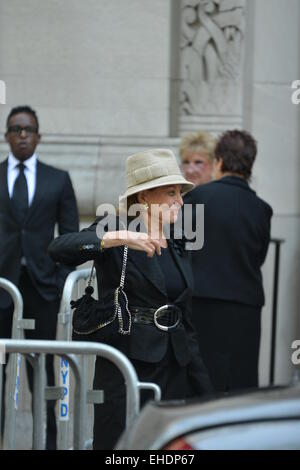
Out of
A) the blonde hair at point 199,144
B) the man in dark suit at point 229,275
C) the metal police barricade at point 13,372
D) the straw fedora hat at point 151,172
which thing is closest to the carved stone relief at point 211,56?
the blonde hair at point 199,144

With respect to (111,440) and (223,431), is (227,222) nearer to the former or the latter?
(111,440)

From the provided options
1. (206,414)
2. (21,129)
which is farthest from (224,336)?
(206,414)

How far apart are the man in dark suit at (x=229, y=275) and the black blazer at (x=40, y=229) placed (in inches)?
40.9

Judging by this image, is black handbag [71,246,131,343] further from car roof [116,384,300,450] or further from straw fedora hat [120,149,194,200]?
car roof [116,384,300,450]

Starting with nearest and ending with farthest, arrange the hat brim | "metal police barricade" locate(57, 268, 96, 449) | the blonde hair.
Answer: the hat brim → "metal police barricade" locate(57, 268, 96, 449) → the blonde hair

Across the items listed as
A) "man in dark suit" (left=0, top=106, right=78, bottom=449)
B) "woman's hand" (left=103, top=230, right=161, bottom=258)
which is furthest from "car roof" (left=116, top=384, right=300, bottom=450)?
"man in dark suit" (left=0, top=106, right=78, bottom=449)

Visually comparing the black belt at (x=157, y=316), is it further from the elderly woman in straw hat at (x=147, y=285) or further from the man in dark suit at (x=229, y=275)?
the man in dark suit at (x=229, y=275)

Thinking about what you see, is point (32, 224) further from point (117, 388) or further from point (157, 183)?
point (117, 388)

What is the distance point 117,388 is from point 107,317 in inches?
11.8

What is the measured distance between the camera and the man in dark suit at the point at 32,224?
745 centimetres

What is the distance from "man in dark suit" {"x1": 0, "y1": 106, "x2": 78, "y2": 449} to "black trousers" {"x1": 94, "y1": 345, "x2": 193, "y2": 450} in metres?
2.31

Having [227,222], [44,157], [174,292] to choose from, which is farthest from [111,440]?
[44,157]

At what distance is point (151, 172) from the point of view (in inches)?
201

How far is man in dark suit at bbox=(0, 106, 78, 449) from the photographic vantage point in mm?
7449
